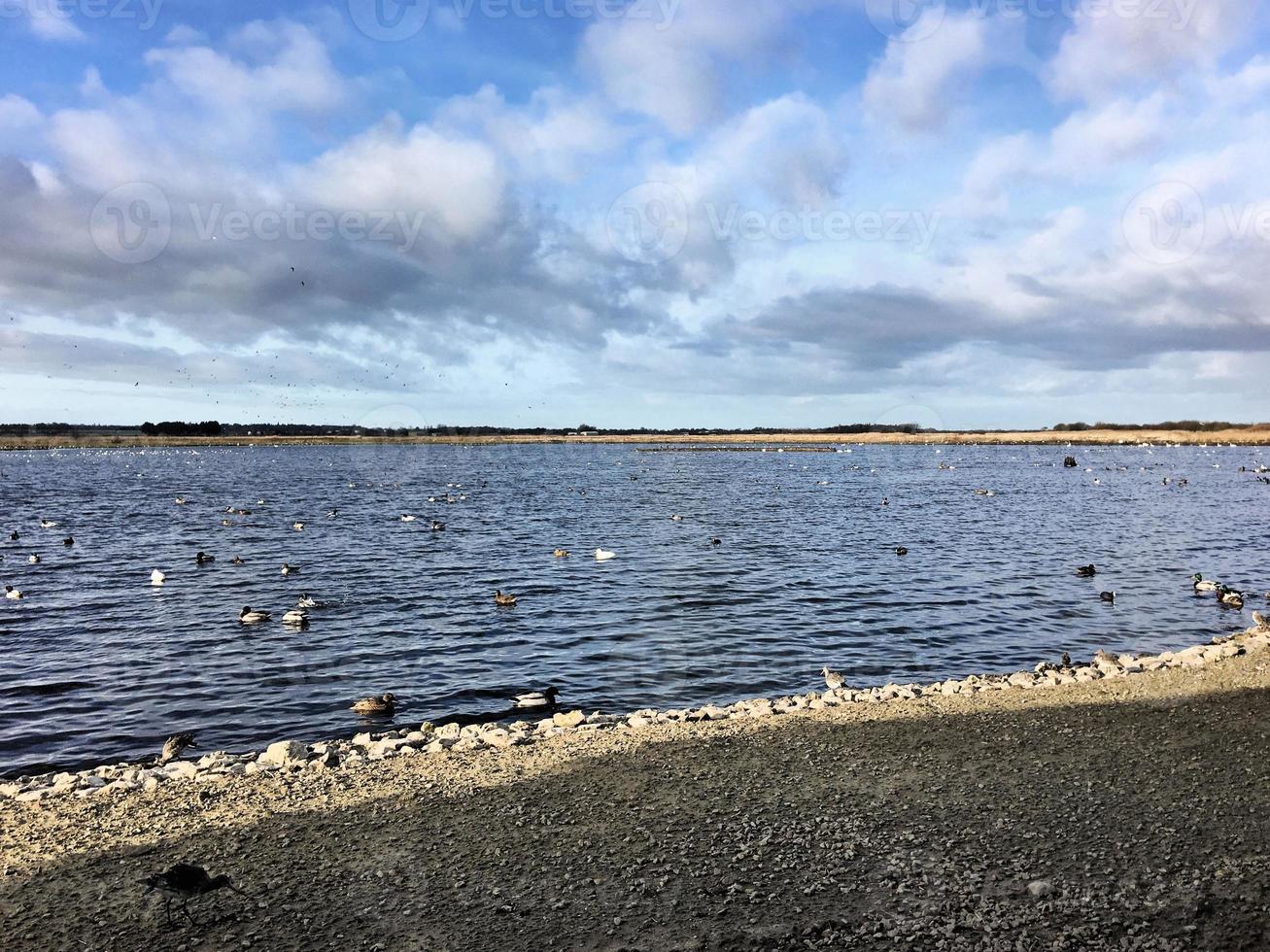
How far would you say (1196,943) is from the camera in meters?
7.45

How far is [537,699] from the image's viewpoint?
1719 cm

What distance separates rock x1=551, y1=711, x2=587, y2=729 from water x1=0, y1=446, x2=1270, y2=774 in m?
1.45

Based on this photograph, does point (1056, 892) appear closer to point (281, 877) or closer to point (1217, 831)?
point (1217, 831)

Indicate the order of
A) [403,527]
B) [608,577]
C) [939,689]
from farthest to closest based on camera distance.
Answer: [403,527]
[608,577]
[939,689]

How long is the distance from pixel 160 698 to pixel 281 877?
10934 mm

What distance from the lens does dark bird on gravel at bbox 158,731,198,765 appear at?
14305 millimetres

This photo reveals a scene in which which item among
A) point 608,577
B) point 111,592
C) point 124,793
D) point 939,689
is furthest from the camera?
point 608,577

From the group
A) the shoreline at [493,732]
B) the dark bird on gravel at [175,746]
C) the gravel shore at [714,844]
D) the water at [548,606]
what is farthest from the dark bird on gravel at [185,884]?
the water at [548,606]

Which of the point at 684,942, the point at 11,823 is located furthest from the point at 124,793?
the point at 684,942

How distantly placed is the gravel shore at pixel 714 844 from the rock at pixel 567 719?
1.24 m

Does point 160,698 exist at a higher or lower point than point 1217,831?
lower

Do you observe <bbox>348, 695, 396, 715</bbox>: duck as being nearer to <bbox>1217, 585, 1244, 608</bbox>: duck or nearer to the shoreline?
the shoreline

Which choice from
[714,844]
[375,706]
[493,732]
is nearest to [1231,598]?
[493,732]

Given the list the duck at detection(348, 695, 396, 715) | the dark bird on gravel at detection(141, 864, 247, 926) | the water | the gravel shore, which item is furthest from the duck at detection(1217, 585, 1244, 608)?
the dark bird on gravel at detection(141, 864, 247, 926)
